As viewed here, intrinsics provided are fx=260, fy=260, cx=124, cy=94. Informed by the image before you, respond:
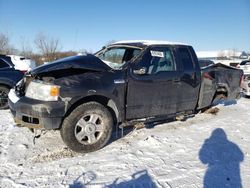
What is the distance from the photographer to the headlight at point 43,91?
3.94 meters

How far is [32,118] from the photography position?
13.2ft

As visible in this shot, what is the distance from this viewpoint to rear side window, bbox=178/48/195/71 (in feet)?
18.3

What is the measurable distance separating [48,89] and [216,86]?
4.17 m

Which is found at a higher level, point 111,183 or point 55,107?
point 55,107

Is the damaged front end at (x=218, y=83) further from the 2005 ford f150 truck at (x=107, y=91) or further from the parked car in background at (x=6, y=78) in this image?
the parked car in background at (x=6, y=78)

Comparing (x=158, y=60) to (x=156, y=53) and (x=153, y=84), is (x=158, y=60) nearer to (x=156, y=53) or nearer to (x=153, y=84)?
(x=156, y=53)

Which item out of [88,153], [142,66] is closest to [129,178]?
[88,153]

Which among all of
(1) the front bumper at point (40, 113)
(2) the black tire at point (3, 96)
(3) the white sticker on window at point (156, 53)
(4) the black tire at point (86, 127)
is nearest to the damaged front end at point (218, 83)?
(3) the white sticker on window at point (156, 53)

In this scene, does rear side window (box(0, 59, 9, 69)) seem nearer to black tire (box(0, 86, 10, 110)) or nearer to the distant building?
black tire (box(0, 86, 10, 110))

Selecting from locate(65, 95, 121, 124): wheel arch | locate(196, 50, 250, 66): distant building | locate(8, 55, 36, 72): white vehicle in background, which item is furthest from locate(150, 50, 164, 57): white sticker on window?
locate(196, 50, 250, 66): distant building

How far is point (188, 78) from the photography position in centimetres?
555

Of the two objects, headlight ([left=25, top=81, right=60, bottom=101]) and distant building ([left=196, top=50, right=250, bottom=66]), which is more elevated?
headlight ([left=25, top=81, right=60, bottom=101])

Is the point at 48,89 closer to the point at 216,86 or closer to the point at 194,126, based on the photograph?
the point at 194,126

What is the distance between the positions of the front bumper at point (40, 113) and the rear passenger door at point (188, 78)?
2.65 metres
